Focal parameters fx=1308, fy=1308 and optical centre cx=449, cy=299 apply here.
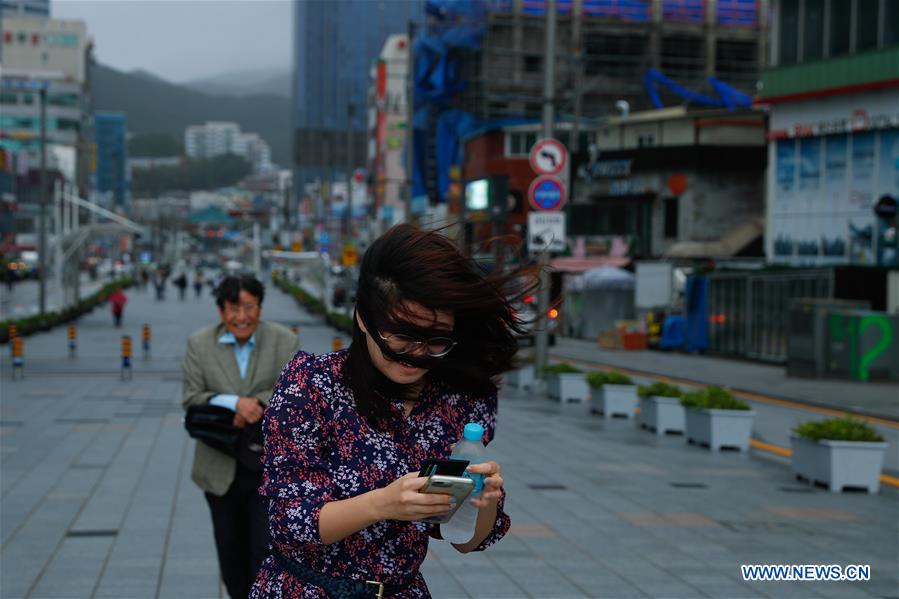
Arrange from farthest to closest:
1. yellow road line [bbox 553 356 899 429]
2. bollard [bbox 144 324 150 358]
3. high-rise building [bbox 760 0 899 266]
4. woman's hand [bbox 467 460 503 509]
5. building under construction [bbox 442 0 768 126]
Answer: building under construction [bbox 442 0 768 126] → high-rise building [bbox 760 0 899 266] → bollard [bbox 144 324 150 358] → yellow road line [bbox 553 356 899 429] → woman's hand [bbox 467 460 503 509]

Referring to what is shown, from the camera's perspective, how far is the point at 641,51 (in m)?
87.9

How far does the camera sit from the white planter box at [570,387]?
76.5 ft

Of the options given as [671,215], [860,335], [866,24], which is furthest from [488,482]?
[671,215]

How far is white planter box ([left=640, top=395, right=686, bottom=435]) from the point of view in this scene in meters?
18.5

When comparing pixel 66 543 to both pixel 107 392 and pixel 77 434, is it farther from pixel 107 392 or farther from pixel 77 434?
pixel 107 392

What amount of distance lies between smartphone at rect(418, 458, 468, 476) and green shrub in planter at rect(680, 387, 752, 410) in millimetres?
14044

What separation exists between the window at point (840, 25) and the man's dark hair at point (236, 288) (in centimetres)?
3697

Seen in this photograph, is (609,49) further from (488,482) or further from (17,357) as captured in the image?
(488,482)

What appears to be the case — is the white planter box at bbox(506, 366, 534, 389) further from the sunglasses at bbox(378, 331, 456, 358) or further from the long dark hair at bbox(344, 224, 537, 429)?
the sunglasses at bbox(378, 331, 456, 358)

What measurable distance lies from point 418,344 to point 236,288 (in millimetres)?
3361

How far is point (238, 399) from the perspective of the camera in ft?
20.7

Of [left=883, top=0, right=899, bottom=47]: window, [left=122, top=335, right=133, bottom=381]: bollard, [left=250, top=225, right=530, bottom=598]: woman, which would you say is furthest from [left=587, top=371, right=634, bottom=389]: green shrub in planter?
[left=883, top=0, right=899, bottom=47]: window

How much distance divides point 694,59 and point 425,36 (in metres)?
20.5

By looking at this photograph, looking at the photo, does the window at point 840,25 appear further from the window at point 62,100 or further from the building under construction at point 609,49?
the window at point 62,100
